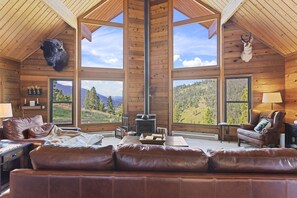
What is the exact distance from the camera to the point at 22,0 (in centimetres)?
458

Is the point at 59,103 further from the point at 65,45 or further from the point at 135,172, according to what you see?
the point at 135,172

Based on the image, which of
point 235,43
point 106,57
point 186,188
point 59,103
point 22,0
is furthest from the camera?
point 106,57

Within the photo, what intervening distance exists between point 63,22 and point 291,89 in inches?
266

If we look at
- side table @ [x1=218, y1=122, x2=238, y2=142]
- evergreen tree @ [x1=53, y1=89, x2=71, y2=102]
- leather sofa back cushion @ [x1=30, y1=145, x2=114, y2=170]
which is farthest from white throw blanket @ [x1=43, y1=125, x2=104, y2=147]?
side table @ [x1=218, y1=122, x2=238, y2=142]

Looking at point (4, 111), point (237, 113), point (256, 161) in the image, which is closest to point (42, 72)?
point (4, 111)

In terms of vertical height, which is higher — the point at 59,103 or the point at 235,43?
the point at 235,43

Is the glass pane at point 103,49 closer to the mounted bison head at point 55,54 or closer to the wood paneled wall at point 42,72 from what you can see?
the wood paneled wall at point 42,72

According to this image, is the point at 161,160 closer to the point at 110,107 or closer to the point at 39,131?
the point at 39,131

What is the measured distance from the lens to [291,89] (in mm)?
5633

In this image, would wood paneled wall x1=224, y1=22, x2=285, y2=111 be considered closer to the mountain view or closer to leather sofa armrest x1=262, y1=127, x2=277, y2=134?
leather sofa armrest x1=262, y1=127, x2=277, y2=134

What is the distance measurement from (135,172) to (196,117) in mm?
5869

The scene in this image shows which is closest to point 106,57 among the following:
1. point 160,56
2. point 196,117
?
point 160,56

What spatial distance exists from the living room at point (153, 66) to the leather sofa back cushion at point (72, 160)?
15.6 feet

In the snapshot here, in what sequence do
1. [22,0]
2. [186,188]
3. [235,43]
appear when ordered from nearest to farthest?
[186,188]
[22,0]
[235,43]
